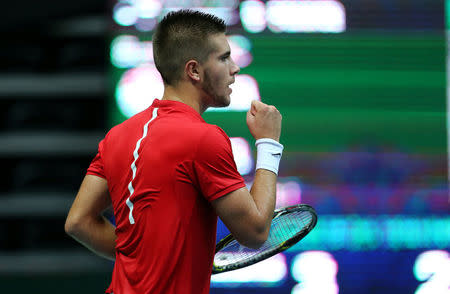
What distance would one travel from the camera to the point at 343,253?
5320mm

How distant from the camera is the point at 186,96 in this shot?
1875 millimetres

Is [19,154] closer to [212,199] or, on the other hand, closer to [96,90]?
[96,90]

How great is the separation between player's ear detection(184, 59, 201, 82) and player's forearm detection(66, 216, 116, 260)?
20.1 inches

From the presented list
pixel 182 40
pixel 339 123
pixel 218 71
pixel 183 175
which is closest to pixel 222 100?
pixel 218 71

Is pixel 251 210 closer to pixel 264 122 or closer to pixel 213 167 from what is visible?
pixel 213 167

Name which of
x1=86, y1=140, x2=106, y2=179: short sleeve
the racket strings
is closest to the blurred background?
the racket strings

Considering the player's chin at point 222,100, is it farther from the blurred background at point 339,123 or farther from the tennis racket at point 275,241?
→ the blurred background at point 339,123

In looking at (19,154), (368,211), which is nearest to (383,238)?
(368,211)

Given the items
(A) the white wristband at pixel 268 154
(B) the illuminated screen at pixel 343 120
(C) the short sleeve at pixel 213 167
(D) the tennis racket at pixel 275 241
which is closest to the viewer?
(C) the short sleeve at pixel 213 167

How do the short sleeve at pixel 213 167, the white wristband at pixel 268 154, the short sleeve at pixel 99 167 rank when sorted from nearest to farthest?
the short sleeve at pixel 213 167 < the white wristband at pixel 268 154 < the short sleeve at pixel 99 167

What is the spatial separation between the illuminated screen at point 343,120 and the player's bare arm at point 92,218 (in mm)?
3312

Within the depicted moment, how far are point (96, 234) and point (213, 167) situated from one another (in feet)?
1.74

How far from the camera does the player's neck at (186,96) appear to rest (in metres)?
1.87

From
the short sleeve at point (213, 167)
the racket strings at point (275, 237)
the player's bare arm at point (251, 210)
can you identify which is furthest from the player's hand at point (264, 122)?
the racket strings at point (275, 237)
